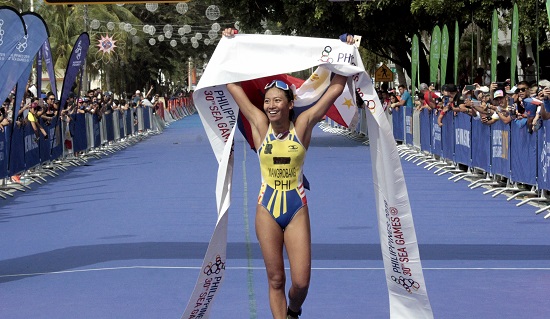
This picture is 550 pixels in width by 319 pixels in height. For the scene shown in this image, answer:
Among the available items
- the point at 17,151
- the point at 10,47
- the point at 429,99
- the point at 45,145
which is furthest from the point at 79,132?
the point at 10,47

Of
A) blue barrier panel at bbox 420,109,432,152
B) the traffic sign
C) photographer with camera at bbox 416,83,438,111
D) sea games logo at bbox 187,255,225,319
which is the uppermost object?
the traffic sign

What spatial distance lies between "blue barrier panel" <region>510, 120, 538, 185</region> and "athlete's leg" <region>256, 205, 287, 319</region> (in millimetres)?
10149

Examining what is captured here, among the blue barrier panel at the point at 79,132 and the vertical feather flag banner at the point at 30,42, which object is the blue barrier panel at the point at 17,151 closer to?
the vertical feather flag banner at the point at 30,42

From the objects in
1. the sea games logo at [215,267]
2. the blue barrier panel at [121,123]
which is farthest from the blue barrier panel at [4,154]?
the blue barrier panel at [121,123]

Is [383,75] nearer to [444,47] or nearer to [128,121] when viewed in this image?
[128,121]

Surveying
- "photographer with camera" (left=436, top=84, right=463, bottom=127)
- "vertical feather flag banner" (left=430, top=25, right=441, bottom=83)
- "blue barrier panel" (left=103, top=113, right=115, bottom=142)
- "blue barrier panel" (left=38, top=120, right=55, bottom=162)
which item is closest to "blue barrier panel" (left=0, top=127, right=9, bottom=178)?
"blue barrier panel" (left=38, top=120, right=55, bottom=162)

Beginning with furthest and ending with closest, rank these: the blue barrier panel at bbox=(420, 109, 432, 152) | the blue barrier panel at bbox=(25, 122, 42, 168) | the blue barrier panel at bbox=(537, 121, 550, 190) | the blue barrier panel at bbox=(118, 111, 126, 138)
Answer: the blue barrier panel at bbox=(118, 111, 126, 138), the blue barrier panel at bbox=(420, 109, 432, 152), the blue barrier panel at bbox=(25, 122, 42, 168), the blue barrier panel at bbox=(537, 121, 550, 190)

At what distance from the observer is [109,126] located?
36906mm

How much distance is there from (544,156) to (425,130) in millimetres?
11491

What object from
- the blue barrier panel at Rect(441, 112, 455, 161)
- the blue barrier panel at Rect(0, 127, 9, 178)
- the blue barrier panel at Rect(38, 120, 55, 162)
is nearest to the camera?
the blue barrier panel at Rect(0, 127, 9, 178)

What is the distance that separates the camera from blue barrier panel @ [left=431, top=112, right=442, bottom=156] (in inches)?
1017

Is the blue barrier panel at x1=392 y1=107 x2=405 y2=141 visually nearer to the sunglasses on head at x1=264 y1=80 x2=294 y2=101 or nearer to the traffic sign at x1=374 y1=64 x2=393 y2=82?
the traffic sign at x1=374 y1=64 x2=393 y2=82

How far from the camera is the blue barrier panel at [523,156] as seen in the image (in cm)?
1717

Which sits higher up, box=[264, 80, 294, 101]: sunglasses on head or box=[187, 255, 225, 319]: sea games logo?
box=[264, 80, 294, 101]: sunglasses on head
